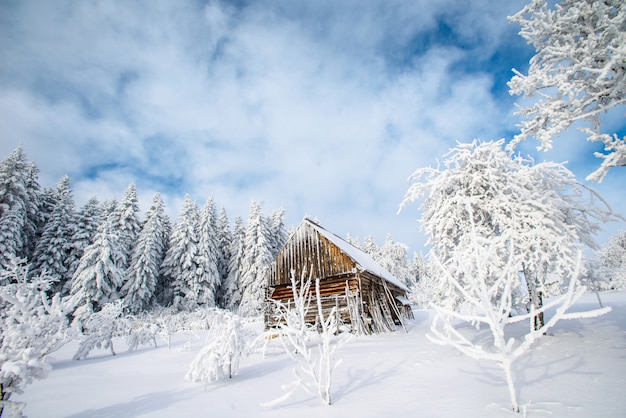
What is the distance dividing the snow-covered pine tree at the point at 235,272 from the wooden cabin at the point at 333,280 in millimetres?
18342

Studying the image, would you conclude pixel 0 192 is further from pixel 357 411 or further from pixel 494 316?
pixel 494 316

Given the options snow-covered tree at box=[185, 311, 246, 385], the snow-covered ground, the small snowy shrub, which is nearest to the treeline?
the small snowy shrub

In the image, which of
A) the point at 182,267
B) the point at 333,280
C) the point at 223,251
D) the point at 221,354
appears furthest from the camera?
the point at 223,251

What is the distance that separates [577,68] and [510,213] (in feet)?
A: 16.2

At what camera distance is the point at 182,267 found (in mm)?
32688

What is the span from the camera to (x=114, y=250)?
2734 centimetres

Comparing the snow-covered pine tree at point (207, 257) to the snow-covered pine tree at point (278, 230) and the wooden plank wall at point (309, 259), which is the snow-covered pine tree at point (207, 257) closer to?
the snow-covered pine tree at point (278, 230)

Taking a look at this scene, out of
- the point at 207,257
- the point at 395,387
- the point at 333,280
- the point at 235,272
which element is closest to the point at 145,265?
the point at 207,257

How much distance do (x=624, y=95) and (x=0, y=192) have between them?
39.3 m

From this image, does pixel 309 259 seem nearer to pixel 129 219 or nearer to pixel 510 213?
pixel 510 213

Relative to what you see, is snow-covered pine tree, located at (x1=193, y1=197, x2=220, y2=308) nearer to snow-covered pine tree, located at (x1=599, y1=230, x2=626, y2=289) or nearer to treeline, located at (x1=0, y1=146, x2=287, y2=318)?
treeline, located at (x1=0, y1=146, x2=287, y2=318)

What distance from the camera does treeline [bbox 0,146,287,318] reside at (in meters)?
26.2

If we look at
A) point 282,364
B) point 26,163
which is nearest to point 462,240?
point 282,364

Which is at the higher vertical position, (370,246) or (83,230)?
(83,230)
